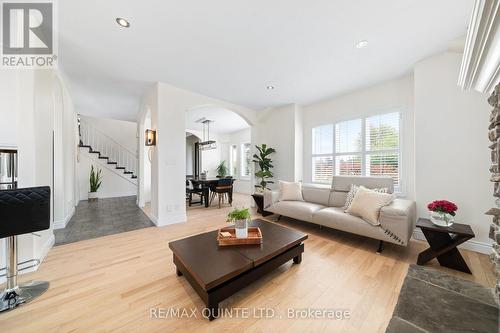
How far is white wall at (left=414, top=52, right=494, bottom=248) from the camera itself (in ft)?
7.61

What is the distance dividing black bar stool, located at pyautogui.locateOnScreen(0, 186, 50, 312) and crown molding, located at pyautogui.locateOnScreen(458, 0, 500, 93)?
3.35 meters

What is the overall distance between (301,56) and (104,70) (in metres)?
3.32

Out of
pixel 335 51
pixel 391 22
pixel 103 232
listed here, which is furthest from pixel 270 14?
pixel 103 232

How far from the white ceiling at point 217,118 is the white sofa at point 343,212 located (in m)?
3.10

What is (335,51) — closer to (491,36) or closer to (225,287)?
(491,36)

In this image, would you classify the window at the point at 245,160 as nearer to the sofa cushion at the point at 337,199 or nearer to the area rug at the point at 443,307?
the sofa cushion at the point at 337,199

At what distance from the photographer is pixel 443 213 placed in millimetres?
2123

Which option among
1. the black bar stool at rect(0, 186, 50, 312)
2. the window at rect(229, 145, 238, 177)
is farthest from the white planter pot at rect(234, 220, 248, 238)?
the window at rect(229, 145, 238, 177)

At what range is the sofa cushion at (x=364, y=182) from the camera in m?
2.97

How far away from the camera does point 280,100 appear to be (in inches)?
175

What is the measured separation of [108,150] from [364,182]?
327 inches

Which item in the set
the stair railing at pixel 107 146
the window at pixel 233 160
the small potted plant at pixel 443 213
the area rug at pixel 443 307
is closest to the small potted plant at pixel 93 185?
the stair railing at pixel 107 146

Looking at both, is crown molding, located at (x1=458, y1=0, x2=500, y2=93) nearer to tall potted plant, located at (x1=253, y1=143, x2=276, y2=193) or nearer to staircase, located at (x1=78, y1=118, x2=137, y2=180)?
tall potted plant, located at (x1=253, y1=143, x2=276, y2=193)

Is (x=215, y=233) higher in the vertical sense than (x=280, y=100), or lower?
lower
